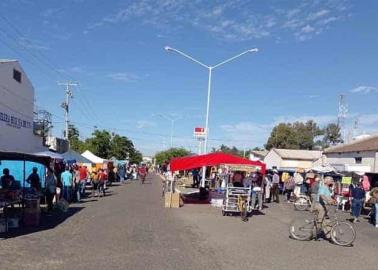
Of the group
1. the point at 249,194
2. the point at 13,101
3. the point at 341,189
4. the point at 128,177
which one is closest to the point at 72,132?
the point at 128,177

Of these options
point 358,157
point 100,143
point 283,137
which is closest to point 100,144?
point 100,143

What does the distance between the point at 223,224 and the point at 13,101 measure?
85.7 feet

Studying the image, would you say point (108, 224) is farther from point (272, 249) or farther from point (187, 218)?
point (272, 249)

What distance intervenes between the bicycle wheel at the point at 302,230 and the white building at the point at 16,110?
26.1 m

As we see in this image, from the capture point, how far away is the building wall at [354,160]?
149 ft

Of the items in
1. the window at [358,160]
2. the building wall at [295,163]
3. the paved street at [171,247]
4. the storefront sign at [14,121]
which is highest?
the storefront sign at [14,121]

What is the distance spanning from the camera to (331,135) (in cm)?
11019

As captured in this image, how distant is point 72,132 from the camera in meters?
114

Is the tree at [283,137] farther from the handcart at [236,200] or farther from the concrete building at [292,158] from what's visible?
the handcart at [236,200]

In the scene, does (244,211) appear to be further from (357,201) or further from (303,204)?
(303,204)

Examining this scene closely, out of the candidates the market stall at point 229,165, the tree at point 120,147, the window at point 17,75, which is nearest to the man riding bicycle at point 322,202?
the market stall at point 229,165

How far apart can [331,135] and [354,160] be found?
60759 millimetres

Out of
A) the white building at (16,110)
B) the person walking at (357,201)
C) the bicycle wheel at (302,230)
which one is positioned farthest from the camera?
the white building at (16,110)

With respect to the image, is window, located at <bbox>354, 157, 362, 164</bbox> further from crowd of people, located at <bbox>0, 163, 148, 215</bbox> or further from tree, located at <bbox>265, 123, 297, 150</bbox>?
tree, located at <bbox>265, 123, 297, 150</bbox>
